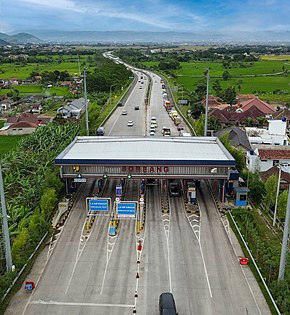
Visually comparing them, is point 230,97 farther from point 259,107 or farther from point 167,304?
point 167,304

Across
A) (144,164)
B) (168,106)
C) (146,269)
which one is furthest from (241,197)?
(168,106)

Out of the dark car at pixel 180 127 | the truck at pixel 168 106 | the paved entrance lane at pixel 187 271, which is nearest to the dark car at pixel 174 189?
the paved entrance lane at pixel 187 271

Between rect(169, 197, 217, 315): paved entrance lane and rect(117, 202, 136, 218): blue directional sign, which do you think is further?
rect(117, 202, 136, 218): blue directional sign

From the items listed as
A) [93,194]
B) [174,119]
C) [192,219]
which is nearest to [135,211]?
[192,219]

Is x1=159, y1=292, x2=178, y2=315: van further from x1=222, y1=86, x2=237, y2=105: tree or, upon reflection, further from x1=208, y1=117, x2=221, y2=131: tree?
x1=222, y1=86, x2=237, y2=105: tree

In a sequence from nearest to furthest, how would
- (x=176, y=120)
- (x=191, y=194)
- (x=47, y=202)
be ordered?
(x=47, y=202) → (x=191, y=194) → (x=176, y=120)

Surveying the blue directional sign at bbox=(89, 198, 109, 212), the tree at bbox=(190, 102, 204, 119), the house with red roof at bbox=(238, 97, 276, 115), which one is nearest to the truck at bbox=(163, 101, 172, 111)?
the tree at bbox=(190, 102, 204, 119)
